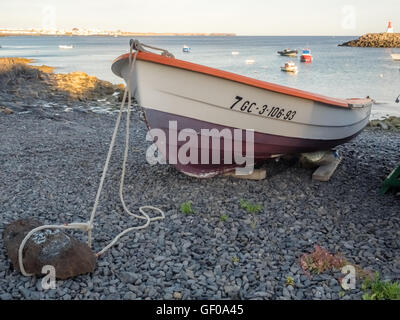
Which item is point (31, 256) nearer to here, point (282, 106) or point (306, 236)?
point (306, 236)

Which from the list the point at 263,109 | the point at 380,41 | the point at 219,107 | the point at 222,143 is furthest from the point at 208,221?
the point at 380,41

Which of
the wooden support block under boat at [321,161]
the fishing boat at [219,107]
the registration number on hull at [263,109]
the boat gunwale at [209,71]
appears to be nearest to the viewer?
the boat gunwale at [209,71]

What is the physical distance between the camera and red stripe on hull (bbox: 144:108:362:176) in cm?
515

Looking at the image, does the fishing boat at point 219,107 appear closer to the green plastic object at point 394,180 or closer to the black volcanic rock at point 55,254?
the green plastic object at point 394,180

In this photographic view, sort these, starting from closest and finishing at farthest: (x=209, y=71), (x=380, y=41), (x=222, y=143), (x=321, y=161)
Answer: (x=209, y=71) < (x=222, y=143) < (x=321, y=161) < (x=380, y=41)

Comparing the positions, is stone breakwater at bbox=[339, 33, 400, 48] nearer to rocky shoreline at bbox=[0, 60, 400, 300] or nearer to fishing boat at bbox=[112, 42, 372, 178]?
rocky shoreline at bbox=[0, 60, 400, 300]

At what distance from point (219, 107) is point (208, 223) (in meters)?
1.50

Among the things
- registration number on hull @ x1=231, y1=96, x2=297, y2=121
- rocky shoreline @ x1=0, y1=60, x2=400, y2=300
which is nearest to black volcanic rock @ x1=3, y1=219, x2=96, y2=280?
rocky shoreline @ x1=0, y1=60, x2=400, y2=300

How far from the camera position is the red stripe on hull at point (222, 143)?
515cm

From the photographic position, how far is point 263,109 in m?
5.25

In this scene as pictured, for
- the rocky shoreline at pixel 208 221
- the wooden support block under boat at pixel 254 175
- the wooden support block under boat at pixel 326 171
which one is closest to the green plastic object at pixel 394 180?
the rocky shoreline at pixel 208 221

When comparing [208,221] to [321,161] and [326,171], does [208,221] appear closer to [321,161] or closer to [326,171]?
[326,171]

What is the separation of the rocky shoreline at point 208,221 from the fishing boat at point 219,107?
0.58 meters

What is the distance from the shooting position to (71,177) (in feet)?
20.0
